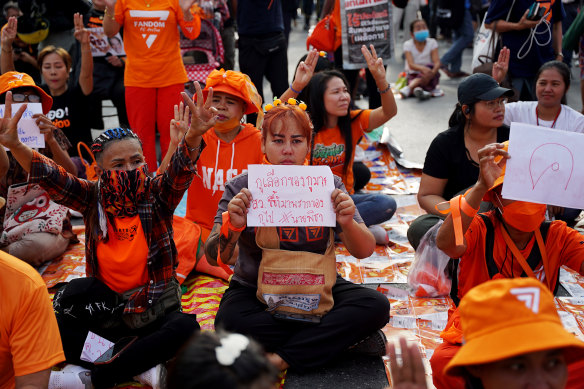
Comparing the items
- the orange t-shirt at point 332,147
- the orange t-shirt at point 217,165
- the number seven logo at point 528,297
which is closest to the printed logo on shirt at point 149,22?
the orange t-shirt at point 217,165

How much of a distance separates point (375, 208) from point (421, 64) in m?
5.13

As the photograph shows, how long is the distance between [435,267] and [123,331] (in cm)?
177

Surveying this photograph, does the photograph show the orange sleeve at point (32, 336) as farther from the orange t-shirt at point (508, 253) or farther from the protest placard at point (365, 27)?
the protest placard at point (365, 27)

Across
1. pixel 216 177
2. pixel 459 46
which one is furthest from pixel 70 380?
pixel 459 46

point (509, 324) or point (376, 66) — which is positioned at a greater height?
point (376, 66)

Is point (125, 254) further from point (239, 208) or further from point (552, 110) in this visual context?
point (552, 110)

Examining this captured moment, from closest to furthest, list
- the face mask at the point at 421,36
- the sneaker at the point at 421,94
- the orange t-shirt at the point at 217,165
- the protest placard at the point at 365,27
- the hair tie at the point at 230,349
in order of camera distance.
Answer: the hair tie at the point at 230,349
the orange t-shirt at the point at 217,165
the protest placard at the point at 365,27
the sneaker at the point at 421,94
the face mask at the point at 421,36

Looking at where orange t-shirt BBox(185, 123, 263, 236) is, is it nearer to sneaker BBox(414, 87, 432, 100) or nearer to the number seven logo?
the number seven logo

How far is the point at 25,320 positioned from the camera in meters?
2.21

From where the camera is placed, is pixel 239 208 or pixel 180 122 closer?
pixel 239 208

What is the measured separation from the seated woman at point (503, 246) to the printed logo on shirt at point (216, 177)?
63.7 inches

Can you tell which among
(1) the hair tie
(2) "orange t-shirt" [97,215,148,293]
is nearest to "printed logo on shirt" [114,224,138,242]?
(2) "orange t-shirt" [97,215,148,293]

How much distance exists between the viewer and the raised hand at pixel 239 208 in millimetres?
2689

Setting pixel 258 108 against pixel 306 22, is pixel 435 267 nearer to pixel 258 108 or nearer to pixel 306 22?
pixel 258 108
